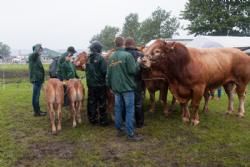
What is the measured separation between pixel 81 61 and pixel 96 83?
229 centimetres

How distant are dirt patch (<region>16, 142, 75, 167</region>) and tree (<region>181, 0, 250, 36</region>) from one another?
34929mm

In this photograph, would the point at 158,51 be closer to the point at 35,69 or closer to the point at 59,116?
the point at 59,116

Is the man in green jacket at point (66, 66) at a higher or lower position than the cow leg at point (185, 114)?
higher

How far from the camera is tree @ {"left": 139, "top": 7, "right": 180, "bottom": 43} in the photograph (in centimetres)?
6119

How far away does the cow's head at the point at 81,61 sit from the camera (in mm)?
11327

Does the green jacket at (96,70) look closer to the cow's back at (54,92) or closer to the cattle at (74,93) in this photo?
the cattle at (74,93)

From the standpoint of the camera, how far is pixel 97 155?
742cm

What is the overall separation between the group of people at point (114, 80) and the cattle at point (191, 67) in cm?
53

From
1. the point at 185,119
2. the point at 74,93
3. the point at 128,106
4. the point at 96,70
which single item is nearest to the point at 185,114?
the point at 185,119

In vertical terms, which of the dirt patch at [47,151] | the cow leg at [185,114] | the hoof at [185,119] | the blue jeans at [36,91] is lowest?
the dirt patch at [47,151]

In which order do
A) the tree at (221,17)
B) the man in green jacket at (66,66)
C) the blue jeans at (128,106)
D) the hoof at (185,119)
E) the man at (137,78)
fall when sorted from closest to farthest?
the blue jeans at (128,106), the man at (137,78), the hoof at (185,119), the man in green jacket at (66,66), the tree at (221,17)

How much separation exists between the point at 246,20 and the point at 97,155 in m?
36.9

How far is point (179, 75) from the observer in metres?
9.16

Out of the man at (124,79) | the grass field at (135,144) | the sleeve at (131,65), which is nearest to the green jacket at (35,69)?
the grass field at (135,144)
